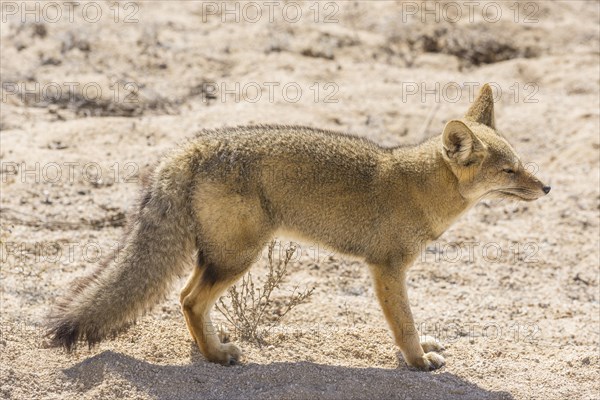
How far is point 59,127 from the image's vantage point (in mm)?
10781

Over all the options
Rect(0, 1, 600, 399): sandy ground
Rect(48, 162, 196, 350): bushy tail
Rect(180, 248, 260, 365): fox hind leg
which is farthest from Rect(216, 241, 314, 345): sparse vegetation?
Rect(48, 162, 196, 350): bushy tail

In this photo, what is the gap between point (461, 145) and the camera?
22.7 feet

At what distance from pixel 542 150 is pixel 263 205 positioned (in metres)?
6.28

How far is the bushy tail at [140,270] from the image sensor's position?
6059 mm

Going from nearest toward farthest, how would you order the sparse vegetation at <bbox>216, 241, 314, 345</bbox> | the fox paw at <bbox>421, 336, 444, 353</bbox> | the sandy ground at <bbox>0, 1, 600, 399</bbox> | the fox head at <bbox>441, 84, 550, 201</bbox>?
the sandy ground at <bbox>0, 1, 600, 399</bbox> < the fox head at <bbox>441, 84, 550, 201</bbox> < the sparse vegetation at <bbox>216, 241, 314, 345</bbox> < the fox paw at <bbox>421, 336, 444, 353</bbox>

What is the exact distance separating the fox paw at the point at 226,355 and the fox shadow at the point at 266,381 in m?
0.06

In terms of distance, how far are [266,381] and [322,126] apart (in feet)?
18.9

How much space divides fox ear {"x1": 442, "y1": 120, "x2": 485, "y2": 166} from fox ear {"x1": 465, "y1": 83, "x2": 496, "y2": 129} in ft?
2.34

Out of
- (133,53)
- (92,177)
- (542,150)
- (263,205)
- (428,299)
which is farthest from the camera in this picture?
(133,53)

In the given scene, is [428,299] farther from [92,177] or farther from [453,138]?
[92,177]

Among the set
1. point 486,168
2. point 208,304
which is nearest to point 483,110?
point 486,168

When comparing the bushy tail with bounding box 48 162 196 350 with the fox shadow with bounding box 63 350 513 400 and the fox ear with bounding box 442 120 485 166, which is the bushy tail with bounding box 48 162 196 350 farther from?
the fox ear with bounding box 442 120 485 166

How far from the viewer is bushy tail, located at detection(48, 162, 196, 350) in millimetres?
6059

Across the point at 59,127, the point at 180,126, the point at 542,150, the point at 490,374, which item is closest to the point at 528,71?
the point at 542,150
